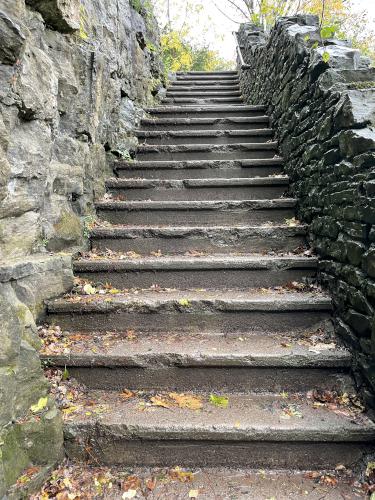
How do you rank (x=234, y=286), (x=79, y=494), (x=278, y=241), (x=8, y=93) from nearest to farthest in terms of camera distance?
(x=79, y=494) → (x=8, y=93) → (x=234, y=286) → (x=278, y=241)

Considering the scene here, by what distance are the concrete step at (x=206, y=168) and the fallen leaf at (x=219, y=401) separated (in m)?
2.60

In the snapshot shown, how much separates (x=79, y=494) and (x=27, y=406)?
51 cm

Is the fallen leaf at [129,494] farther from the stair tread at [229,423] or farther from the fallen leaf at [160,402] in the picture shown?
the fallen leaf at [160,402]

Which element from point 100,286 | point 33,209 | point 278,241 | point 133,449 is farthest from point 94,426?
point 278,241

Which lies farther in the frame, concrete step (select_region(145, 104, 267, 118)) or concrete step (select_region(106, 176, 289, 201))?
concrete step (select_region(145, 104, 267, 118))

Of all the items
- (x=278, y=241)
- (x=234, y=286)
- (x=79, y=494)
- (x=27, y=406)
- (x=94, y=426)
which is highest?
(x=278, y=241)

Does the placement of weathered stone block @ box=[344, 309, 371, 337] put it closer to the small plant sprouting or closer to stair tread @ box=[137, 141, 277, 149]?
the small plant sprouting

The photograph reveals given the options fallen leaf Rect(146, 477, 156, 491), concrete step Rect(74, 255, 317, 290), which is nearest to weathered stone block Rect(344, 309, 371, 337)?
concrete step Rect(74, 255, 317, 290)

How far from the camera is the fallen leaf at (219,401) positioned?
2.18m

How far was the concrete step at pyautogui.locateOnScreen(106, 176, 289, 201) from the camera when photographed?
3.86 metres

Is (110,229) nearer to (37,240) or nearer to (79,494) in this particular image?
(37,240)

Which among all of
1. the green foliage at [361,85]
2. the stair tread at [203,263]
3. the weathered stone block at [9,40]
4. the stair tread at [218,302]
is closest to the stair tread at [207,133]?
the green foliage at [361,85]

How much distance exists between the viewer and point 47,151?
8.11 feet

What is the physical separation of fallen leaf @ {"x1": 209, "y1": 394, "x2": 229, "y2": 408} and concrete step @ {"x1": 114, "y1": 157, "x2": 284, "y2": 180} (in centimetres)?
260
